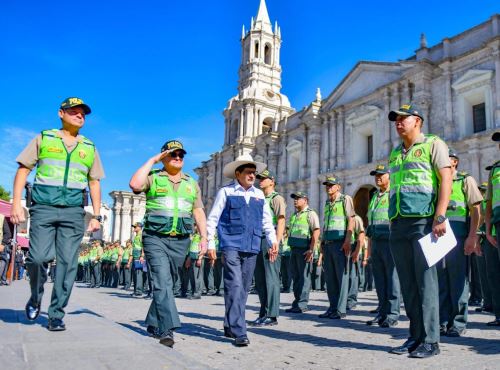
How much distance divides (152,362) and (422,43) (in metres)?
22.8

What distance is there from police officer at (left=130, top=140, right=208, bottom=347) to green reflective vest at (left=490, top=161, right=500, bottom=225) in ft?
9.38

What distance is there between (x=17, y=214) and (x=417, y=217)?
3.53m

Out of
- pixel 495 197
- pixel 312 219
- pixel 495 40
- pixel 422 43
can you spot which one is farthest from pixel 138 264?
pixel 422 43

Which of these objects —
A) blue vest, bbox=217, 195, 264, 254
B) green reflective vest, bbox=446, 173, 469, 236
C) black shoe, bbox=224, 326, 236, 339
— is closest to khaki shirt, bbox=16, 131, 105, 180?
blue vest, bbox=217, 195, 264, 254

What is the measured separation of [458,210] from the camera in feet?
19.9

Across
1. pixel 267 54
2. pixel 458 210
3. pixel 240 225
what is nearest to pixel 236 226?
pixel 240 225

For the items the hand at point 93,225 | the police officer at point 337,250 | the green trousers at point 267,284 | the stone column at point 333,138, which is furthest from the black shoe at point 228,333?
the stone column at point 333,138

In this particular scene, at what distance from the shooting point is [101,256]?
20.1 metres

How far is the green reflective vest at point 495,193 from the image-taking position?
466 centimetres

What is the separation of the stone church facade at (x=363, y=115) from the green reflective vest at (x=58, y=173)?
17160 millimetres

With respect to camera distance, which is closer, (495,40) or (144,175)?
(144,175)

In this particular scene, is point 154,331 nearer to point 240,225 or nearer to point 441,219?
point 240,225

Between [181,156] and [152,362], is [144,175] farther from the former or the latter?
[152,362]

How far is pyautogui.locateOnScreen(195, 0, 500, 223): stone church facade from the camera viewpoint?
63.1ft
